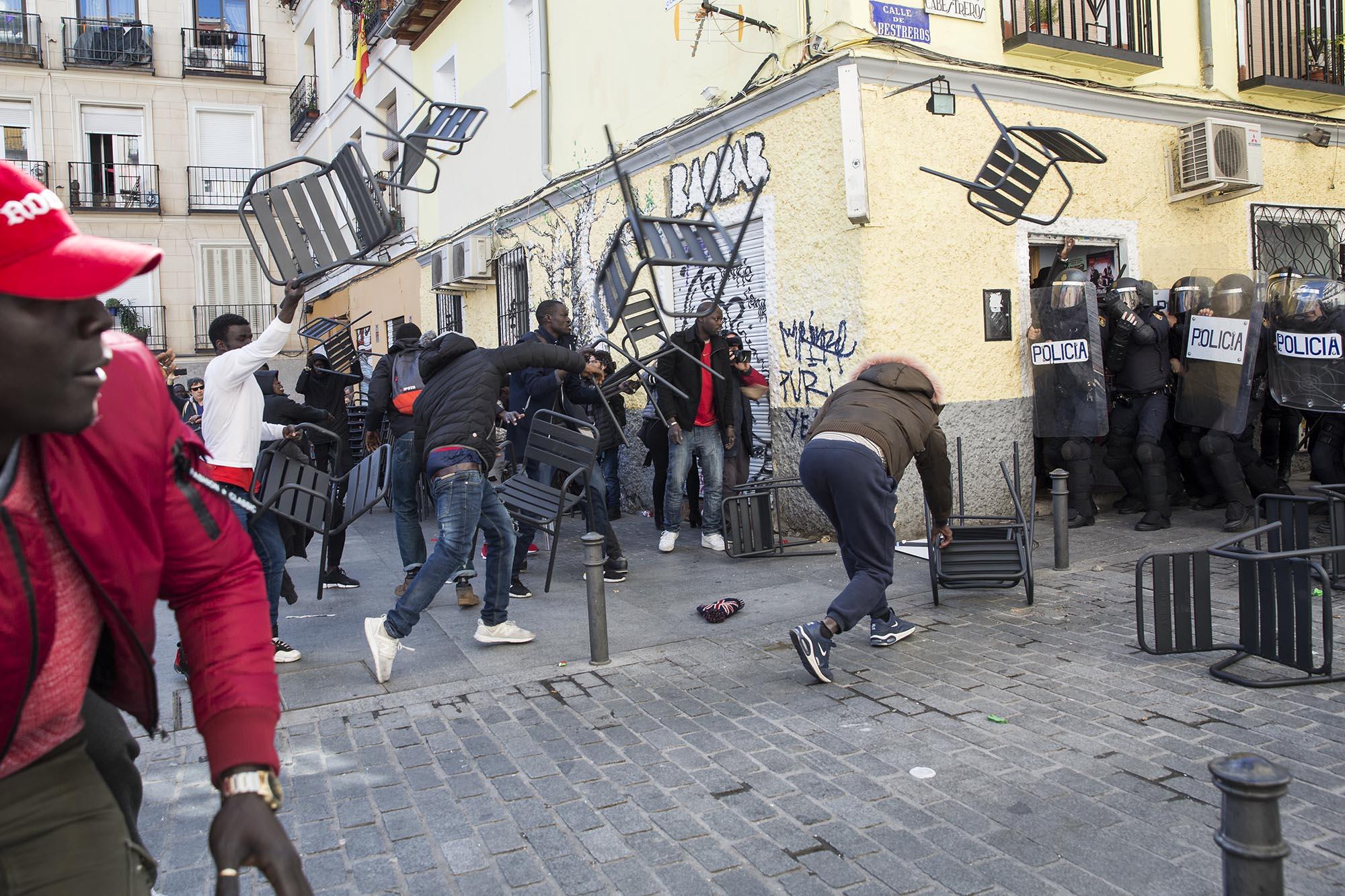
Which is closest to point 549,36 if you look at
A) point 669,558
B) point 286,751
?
point 669,558

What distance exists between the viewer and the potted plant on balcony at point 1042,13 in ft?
27.8

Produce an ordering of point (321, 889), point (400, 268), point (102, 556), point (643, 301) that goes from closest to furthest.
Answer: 1. point (102, 556)
2. point (321, 889)
3. point (643, 301)
4. point (400, 268)

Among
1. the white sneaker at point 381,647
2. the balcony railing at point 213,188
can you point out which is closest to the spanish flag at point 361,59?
the balcony railing at point 213,188

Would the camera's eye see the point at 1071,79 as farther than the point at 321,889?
Yes

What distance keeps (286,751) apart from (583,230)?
27.8 feet

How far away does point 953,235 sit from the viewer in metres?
8.24

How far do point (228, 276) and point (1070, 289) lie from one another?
22649mm

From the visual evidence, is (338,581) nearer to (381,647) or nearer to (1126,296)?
(381,647)

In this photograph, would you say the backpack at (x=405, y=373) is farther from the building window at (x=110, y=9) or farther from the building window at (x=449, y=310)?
the building window at (x=110, y=9)

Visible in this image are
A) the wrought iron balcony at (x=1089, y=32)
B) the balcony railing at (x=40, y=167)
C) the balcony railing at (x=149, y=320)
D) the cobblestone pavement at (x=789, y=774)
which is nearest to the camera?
the cobblestone pavement at (x=789, y=774)

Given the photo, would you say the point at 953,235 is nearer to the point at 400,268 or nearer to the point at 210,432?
the point at 210,432

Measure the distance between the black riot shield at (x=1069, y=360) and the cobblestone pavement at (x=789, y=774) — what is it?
3347 mm

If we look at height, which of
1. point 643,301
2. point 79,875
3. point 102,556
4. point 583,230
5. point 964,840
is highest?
point 583,230

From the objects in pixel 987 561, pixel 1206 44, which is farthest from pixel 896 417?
pixel 1206 44
